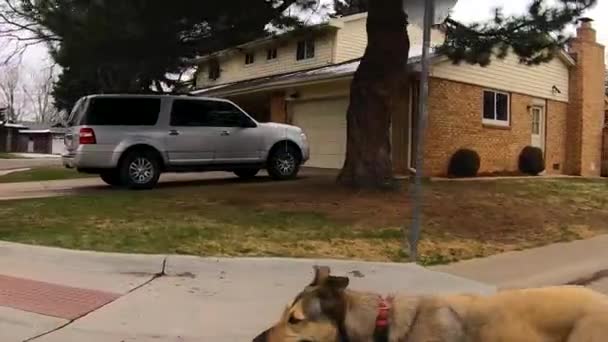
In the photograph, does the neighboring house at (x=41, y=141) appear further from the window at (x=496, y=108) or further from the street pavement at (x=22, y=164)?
the window at (x=496, y=108)

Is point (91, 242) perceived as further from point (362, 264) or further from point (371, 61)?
point (371, 61)

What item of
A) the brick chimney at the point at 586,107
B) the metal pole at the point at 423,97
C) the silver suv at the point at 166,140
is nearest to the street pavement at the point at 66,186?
the silver suv at the point at 166,140

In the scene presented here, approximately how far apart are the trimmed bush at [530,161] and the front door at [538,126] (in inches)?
44.5

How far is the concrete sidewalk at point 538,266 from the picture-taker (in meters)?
8.05

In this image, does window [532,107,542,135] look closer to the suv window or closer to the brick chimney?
the brick chimney

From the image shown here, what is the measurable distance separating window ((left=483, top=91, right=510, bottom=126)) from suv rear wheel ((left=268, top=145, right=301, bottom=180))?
7.74 m

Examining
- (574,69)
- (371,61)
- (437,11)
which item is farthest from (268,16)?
(574,69)

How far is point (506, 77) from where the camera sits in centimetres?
2245

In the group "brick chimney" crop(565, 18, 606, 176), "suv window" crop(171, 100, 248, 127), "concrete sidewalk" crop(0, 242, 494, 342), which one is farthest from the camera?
"brick chimney" crop(565, 18, 606, 176)

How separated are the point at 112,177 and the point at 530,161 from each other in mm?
13649

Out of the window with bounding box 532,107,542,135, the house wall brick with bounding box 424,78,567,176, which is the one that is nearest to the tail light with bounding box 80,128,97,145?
the house wall brick with bounding box 424,78,567,176

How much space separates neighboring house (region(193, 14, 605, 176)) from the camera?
20.0m

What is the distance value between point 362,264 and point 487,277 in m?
1.53

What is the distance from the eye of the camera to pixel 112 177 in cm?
1520
